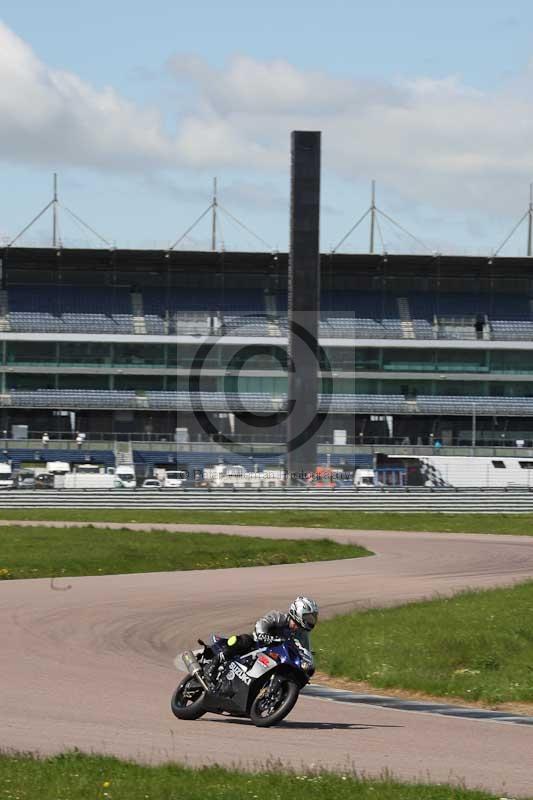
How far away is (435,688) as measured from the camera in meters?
16.4

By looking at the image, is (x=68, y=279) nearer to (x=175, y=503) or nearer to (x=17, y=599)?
(x=175, y=503)

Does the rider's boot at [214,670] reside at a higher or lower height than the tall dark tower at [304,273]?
lower

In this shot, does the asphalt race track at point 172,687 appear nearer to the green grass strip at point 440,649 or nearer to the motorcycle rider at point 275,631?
the motorcycle rider at point 275,631

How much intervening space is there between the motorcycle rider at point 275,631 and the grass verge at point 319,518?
37.1m

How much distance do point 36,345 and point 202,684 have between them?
83173mm

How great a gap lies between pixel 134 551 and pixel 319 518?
65.3 feet

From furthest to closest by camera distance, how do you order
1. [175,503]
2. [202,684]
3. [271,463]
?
[271,463], [175,503], [202,684]

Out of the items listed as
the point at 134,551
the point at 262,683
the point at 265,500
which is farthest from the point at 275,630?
the point at 265,500

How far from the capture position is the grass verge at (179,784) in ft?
31.6

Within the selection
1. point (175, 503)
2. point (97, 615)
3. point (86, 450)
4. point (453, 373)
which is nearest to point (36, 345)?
point (86, 450)

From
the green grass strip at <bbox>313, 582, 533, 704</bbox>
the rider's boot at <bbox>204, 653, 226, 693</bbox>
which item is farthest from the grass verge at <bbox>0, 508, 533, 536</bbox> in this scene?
the rider's boot at <bbox>204, 653, 226, 693</bbox>

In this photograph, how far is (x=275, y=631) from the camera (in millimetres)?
13234

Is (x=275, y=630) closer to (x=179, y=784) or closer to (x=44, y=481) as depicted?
(x=179, y=784)

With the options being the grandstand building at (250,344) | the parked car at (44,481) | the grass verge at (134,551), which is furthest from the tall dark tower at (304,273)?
the grass verge at (134,551)
